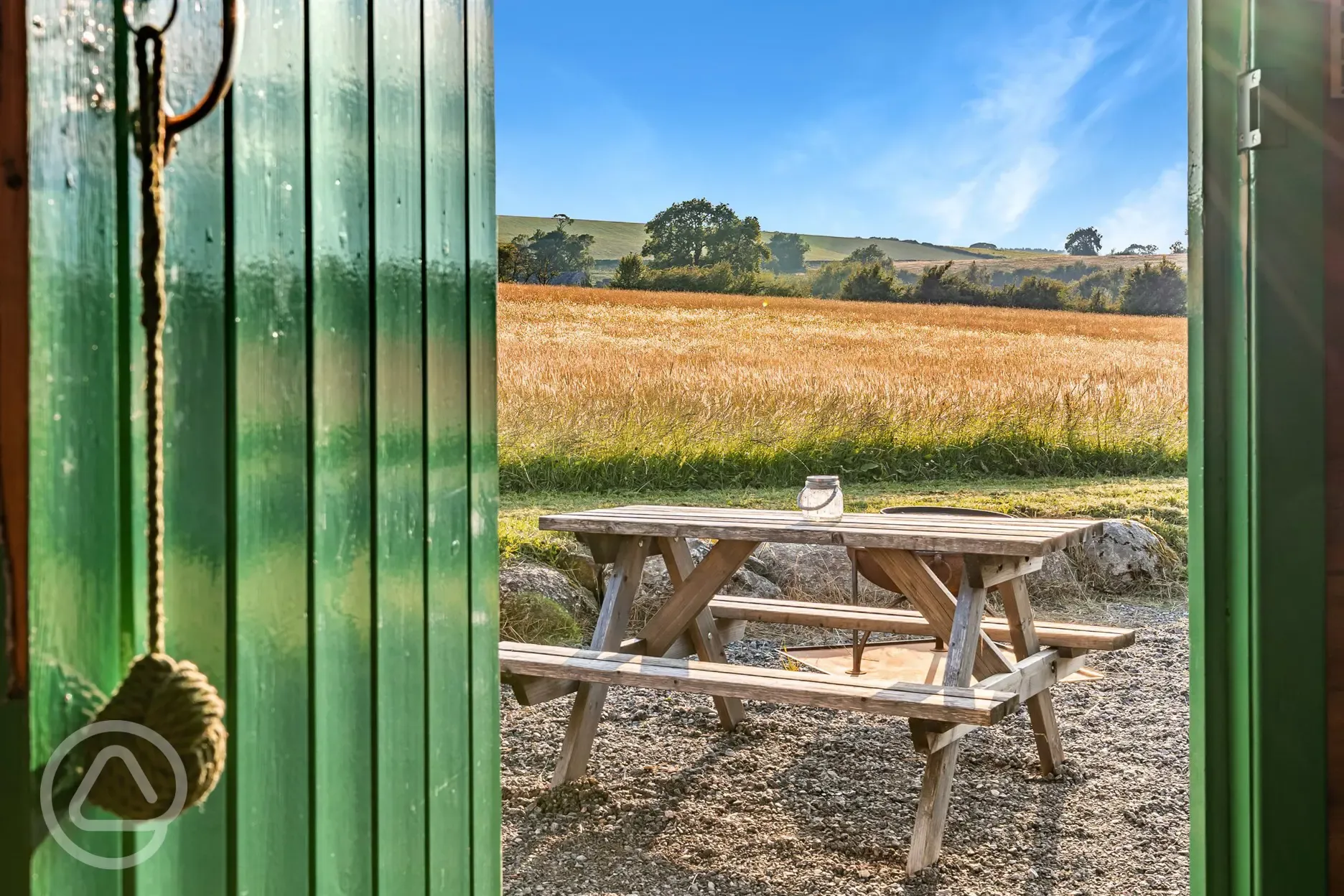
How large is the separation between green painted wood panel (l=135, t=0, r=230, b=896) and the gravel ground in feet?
7.38

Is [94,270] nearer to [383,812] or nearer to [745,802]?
[383,812]

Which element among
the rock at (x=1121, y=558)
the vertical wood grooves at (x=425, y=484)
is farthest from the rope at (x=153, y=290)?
the rock at (x=1121, y=558)

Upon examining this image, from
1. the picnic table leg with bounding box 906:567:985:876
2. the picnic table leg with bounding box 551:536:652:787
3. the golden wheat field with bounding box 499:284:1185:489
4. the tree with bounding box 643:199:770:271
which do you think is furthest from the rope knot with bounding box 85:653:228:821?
the tree with bounding box 643:199:770:271

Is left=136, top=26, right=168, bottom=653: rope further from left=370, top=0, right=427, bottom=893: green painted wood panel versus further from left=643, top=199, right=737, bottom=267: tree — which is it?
left=643, top=199, right=737, bottom=267: tree

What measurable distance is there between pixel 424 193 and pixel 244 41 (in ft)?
1.10

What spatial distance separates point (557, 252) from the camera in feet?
54.5

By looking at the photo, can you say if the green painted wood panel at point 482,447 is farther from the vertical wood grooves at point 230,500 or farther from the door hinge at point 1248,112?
the door hinge at point 1248,112

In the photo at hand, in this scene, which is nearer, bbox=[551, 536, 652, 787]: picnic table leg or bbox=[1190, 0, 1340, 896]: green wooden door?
bbox=[1190, 0, 1340, 896]: green wooden door

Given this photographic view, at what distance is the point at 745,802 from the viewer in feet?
11.7

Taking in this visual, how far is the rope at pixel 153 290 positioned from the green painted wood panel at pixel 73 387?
20 mm

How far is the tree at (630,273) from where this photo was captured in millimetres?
16797

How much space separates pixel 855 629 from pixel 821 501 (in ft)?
2.51

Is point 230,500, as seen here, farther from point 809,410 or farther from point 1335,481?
point 809,410

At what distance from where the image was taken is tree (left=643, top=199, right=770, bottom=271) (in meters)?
18.4
